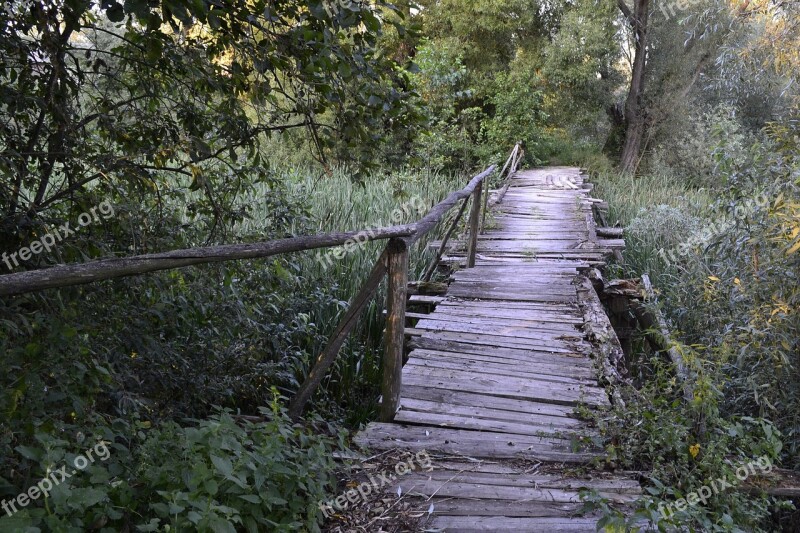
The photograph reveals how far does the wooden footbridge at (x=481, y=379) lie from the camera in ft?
8.95

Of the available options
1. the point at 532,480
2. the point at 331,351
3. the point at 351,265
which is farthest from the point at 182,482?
the point at 351,265

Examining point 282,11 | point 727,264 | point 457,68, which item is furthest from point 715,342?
point 457,68

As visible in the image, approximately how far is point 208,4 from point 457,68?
52.5 feet

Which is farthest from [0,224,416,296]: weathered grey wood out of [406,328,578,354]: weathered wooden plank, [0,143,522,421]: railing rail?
[406,328,578,354]: weathered wooden plank

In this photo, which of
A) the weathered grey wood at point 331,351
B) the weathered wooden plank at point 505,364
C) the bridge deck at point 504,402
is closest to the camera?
the bridge deck at point 504,402

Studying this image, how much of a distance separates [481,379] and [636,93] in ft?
60.7

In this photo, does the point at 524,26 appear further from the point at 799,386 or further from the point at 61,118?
the point at 61,118

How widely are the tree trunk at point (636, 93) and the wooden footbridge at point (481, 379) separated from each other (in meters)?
15.1

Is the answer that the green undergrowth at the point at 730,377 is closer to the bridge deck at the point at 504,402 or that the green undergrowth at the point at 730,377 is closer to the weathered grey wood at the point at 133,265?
the bridge deck at the point at 504,402

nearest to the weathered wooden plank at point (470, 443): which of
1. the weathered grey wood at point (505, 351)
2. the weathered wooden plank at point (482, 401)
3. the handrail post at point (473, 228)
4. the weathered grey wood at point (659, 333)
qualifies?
the weathered wooden plank at point (482, 401)

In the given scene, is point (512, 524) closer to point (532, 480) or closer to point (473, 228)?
point (532, 480)

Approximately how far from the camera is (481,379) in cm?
429

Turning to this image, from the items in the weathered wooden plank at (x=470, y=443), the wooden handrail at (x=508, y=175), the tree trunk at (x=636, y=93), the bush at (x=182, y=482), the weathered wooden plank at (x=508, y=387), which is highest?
the tree trunk at (x=636, y=93)

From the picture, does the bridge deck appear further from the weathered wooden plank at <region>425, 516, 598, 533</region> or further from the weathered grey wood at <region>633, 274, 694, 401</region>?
the weathered grey wood at <region>633, 274, 694, 401</region>
